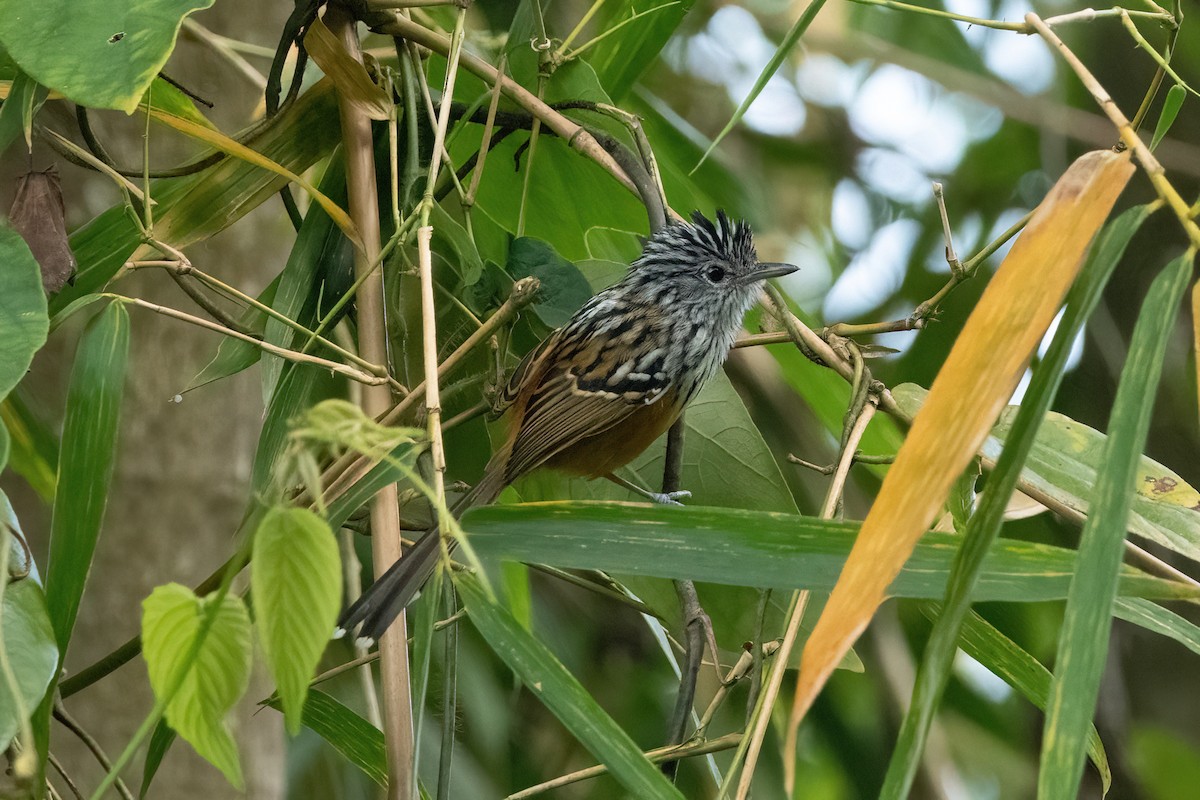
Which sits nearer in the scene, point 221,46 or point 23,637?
point 23,637

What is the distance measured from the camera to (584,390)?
2.34 metres

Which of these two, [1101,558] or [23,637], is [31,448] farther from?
[1101,558]

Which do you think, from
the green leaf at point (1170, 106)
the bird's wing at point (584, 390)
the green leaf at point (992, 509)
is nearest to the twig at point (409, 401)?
the bird's wing at point (584, 390)

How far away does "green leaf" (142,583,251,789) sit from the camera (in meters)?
0.95

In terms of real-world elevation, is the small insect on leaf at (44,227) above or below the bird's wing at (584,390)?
above

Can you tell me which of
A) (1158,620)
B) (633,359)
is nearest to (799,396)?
(633,359)

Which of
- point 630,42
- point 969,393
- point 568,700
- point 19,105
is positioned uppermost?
point 630,42

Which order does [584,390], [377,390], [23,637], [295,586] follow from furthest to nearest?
[584,390] < [377,390] < [23,637] < [295,586]

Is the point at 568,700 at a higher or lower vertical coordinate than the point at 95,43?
lower

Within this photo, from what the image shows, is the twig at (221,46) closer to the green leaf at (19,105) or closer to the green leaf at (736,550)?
the green leaf at (19,105)

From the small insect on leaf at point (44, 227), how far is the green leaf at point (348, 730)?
725 mm

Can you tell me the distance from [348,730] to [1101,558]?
47.8 inches

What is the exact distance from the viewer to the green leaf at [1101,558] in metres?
0.97

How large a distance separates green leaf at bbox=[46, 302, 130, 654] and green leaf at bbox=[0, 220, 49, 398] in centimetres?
17
